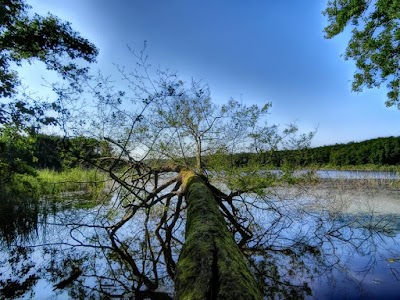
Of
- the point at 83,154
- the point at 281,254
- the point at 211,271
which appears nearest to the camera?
the point at 211,271

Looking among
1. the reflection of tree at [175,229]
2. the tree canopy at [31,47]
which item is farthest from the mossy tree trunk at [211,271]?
the tree canopy at [31,47]

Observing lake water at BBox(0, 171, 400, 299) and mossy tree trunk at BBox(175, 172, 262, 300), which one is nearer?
mossy tree trunk at BBox(175, 172, 262, 300)

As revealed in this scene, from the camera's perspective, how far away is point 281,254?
19.9ft

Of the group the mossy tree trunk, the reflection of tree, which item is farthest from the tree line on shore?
the mossy tree trunk

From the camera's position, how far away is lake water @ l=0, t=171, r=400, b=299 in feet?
14.3

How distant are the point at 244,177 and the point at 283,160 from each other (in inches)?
44.4

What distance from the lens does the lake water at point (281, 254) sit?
4363 millimetres

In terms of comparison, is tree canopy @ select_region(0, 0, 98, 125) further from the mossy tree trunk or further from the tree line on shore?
the mossy tree trunk

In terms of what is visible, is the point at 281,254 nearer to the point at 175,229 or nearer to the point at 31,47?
the point at 175,229

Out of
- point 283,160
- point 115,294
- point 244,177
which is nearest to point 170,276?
point 115,294

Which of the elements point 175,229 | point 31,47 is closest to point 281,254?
point 175,229

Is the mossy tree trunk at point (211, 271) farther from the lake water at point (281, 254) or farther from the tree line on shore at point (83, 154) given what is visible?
the tree line on shore at point (83, 154)

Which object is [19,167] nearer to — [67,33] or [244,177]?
[67,33]

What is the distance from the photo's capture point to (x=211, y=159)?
834 cm
